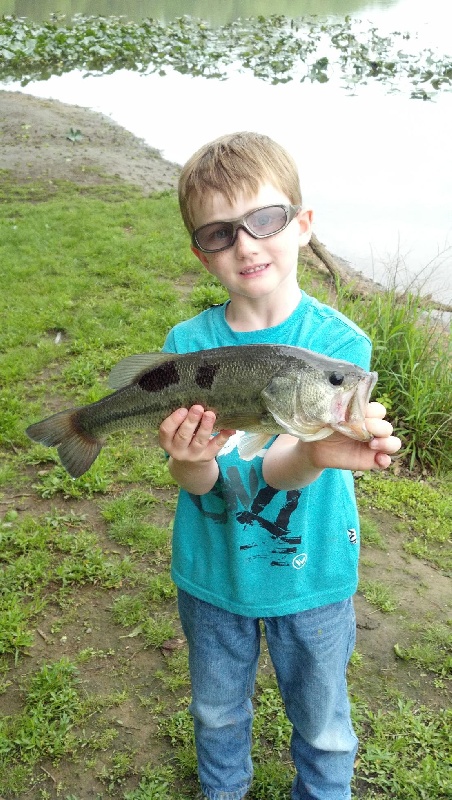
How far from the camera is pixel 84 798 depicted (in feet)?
10.3

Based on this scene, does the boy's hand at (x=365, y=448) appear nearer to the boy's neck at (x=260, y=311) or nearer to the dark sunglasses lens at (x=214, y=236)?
the boy's neck at (x=260, y=311)

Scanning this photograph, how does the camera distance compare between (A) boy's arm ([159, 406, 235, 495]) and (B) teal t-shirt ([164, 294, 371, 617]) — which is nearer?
(A) boy's arm ([159, 406, 235, 495])

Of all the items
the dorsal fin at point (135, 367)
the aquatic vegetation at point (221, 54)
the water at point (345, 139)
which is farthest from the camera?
the aquatic vegetation at point (221, 54)

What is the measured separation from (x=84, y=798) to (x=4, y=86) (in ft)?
66.7

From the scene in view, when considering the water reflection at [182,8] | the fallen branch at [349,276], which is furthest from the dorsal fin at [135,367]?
the water reflection at [182,8]

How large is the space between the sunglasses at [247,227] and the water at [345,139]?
11.9ft

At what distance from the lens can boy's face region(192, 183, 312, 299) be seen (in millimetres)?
2252

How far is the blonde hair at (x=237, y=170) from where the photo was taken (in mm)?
2281

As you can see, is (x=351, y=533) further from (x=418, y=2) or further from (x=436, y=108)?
(x=418, y=2)

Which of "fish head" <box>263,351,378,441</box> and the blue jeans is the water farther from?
"fish head" <box>263,351,378,441</box>

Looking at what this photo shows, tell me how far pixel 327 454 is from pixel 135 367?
0.69m

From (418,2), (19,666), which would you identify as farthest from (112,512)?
(418,2)

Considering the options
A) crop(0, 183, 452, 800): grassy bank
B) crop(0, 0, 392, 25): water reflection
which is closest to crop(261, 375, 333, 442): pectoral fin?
crop(0, 183, 452, 800): grassy bank

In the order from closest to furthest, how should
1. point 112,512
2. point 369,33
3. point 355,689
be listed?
1. point 355,689
2. point 112,512
3. point 369,33
